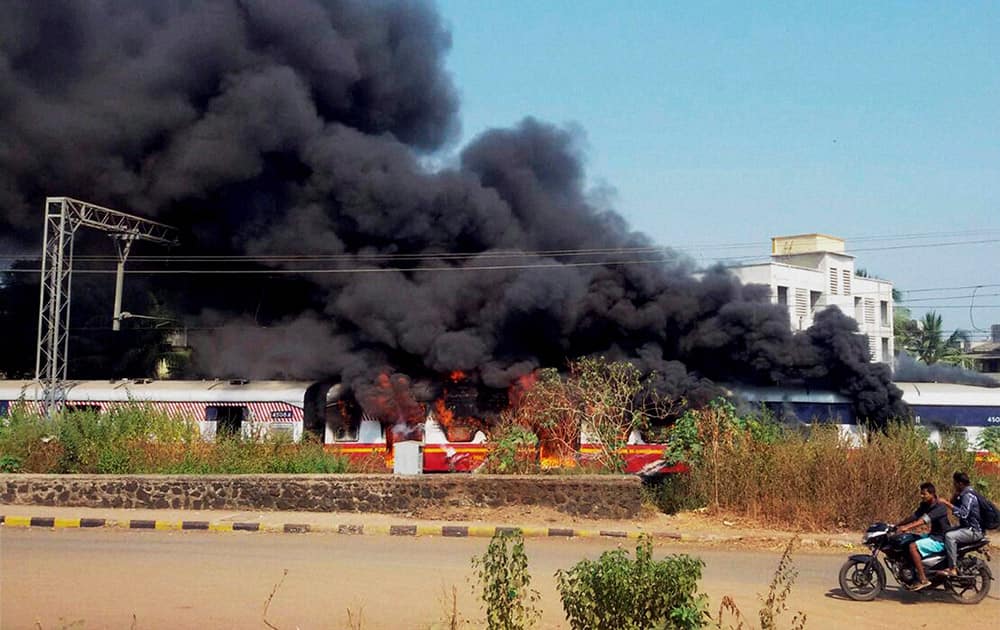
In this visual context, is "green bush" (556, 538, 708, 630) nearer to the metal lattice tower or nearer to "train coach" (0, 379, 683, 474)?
"train coach" (0, 379, 683, 474)

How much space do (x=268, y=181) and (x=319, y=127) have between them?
2.95m

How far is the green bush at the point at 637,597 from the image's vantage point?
6.02 metres

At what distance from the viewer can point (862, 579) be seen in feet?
31.2

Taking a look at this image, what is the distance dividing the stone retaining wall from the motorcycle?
5899mm

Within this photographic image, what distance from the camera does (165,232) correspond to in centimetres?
3597

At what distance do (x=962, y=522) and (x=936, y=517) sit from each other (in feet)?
0.98

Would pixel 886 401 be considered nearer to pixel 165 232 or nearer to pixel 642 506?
pixel 642 506

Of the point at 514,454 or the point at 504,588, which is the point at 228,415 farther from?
the point at 504,588

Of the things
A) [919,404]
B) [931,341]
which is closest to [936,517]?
[919,404]

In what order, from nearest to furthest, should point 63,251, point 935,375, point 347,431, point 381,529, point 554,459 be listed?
point 381,529, point 554,459, point 347,431, point 63,251, point 935,375

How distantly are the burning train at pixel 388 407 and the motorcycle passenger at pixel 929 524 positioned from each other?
56.7 ft

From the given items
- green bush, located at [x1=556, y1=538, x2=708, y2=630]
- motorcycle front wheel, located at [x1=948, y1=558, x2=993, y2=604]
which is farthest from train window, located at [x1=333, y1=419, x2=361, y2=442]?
green bush, located at [x1=556, y1=538, x2=708, y2=630]

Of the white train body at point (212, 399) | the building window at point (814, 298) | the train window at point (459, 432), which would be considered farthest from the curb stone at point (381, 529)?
the building window at point (814, 298)

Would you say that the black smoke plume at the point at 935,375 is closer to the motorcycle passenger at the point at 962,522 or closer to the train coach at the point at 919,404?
the train coach at the point at 919,404
